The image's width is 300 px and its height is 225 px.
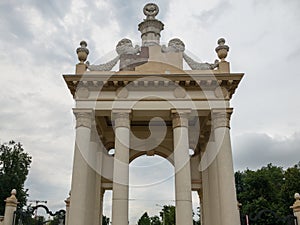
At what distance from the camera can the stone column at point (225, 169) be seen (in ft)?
52.8

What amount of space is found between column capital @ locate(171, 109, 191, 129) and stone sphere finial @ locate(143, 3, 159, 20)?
7745 millimetres

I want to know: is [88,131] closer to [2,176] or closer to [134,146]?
[134,146]

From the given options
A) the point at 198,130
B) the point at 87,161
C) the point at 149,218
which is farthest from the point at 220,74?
the point at 149,218

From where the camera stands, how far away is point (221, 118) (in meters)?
17.8

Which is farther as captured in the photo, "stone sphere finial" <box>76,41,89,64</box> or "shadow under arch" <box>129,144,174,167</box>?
"shadow under arch" <box>129,144,174,167</box>

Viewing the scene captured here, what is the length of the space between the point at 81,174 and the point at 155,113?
16.1ft

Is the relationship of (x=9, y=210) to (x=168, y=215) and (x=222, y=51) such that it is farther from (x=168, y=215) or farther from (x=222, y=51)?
(x=168, y=215)

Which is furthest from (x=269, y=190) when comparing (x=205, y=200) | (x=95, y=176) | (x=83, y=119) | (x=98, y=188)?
(x=83, y=119)

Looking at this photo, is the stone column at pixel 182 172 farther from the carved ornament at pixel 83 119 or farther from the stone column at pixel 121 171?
the carved ornament at pixel 83 119

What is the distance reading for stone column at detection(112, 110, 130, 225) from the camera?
15.8 meters

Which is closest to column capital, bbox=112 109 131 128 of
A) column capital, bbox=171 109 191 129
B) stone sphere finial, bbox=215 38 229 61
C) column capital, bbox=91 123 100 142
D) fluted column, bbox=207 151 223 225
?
column capital, bbox=91 123 100 142

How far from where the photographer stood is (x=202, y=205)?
21391mm

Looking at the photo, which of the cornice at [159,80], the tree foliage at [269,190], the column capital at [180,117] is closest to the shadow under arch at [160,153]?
the column capital at [180,117]

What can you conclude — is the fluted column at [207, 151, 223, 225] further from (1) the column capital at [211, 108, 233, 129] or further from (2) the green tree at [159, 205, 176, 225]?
(2) the green tree at [159, 205, 176, 225]
